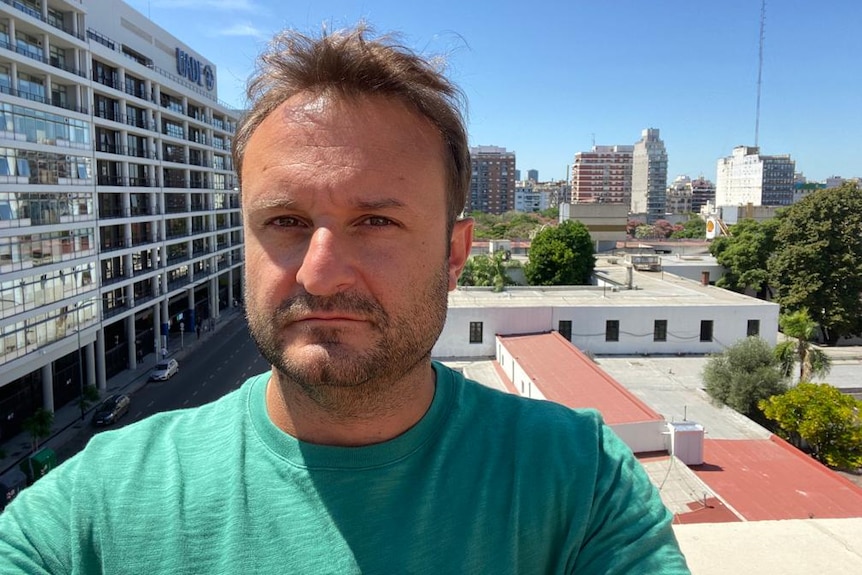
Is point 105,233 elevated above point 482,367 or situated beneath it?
elevated above

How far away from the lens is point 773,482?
13773mm

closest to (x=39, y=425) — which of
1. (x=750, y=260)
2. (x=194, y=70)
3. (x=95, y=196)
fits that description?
(x=95, y=196)

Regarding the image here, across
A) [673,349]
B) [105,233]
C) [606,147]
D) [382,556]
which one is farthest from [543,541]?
[606,147]

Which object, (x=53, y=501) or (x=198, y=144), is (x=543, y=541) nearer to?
(x=53, y=501)

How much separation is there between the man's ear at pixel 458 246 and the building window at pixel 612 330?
25.2 metres

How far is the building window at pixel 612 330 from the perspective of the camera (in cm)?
2638

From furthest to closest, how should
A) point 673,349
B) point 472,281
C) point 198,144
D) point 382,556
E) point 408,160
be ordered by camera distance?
point 198,144 → point 472,281 → point 673,349 → point 408,160 → point 382,556

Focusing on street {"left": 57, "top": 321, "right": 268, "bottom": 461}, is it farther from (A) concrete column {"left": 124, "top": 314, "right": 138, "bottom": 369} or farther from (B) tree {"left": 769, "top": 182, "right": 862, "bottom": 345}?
(B) tree {"left": 769, "top": 182, "right": 862, "bottom": 345}

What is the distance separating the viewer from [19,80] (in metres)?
23.2

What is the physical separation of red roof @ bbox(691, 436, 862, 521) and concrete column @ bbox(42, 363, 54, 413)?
78.6 ft

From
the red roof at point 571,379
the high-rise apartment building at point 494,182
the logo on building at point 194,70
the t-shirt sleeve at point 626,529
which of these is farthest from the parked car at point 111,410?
the high-rise apartment building at point 494,182

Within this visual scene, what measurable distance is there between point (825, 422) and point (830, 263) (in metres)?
24.8

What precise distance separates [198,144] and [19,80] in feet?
62.3

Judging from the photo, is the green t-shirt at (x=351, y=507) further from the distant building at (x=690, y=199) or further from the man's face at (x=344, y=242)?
the distant building at (x=690, y=199)
